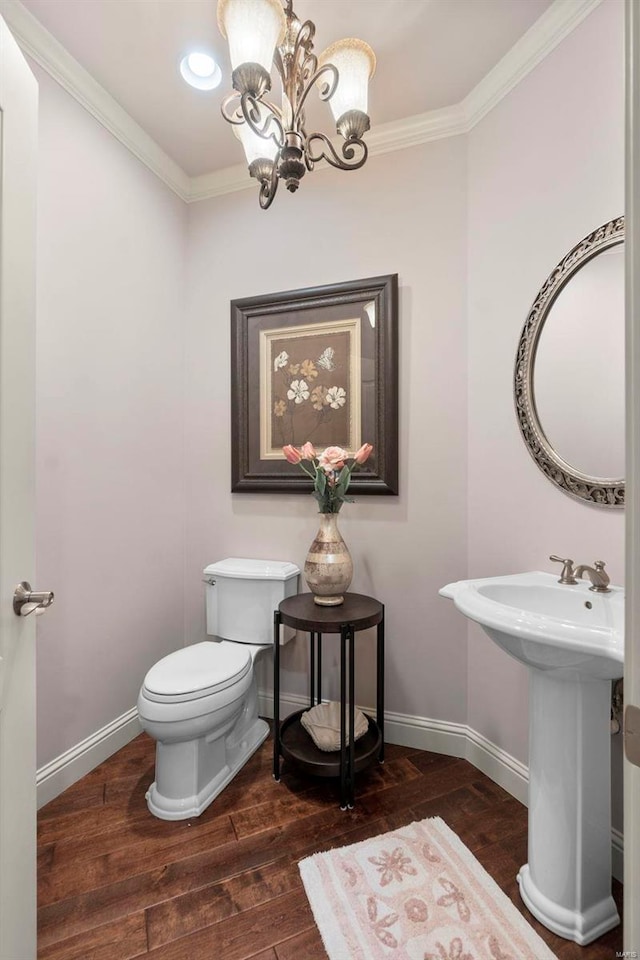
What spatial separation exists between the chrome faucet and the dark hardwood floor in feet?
2.91

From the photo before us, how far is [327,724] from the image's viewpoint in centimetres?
185

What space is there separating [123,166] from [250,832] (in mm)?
2747

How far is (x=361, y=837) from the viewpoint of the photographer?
4.83 feet

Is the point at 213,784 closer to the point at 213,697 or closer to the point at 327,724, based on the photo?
the point at 213,697

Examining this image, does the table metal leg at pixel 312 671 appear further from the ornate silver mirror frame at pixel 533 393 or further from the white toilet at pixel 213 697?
the ornate silver mirror frame at pixel 533 393

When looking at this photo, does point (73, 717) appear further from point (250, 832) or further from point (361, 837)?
point (361, 837)

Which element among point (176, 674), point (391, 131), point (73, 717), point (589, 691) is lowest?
point (73, 717)

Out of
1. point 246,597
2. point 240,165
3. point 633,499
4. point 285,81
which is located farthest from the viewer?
point 240,165

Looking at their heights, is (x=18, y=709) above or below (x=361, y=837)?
above

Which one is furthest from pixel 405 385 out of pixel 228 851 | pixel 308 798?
pixel 228 851

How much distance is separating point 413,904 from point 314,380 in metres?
1.92

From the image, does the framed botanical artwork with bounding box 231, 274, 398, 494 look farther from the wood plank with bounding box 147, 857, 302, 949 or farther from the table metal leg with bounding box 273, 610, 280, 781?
the wood plank with bounding box 147, 857, 302, 949

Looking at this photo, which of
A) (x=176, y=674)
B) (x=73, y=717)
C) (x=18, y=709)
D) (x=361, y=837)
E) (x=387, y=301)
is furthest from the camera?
(x=387, y=301)

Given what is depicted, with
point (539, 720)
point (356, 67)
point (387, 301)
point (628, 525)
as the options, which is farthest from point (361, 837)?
point (356, 67)
